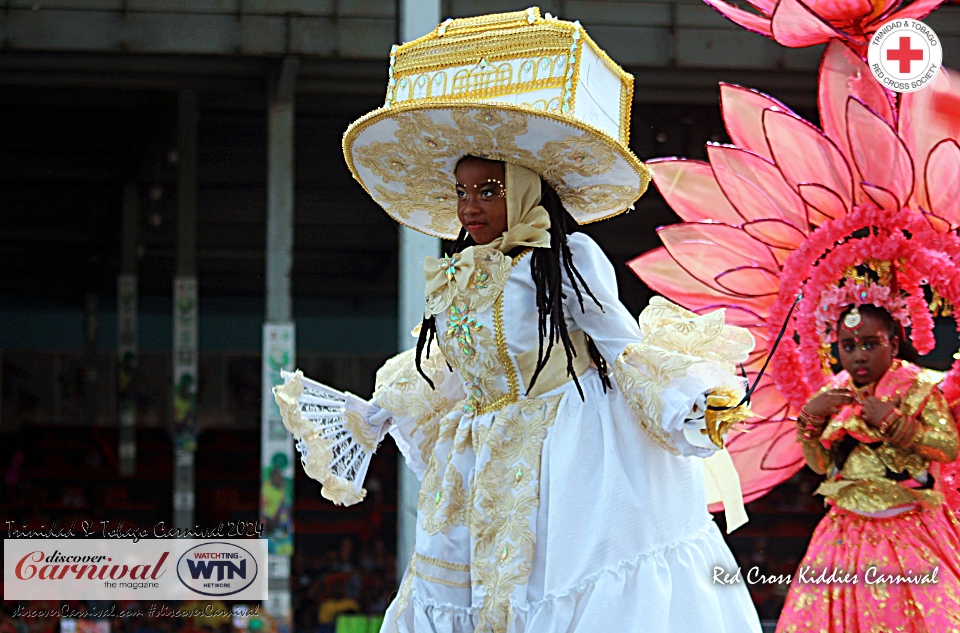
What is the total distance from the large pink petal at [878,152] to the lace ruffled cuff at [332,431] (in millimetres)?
1895

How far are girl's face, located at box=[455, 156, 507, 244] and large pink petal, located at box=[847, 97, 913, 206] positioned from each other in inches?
60.7

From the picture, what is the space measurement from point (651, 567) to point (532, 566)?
0.99 ft

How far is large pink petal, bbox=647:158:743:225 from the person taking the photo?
4625mm

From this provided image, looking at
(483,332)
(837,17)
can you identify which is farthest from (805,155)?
(483,332)

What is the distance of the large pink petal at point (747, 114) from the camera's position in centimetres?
455

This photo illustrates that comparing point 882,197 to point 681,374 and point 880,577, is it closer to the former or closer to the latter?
point 880,577

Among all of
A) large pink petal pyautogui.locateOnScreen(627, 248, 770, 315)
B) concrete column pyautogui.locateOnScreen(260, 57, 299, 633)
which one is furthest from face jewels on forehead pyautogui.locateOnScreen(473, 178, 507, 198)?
concrete column pyautogui.locateOnScreen(260, 57, 299, 633)

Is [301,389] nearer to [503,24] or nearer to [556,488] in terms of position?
[556,488]

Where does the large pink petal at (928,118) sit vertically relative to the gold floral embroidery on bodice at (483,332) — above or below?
above

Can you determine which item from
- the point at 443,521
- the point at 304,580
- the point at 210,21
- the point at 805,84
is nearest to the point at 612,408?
the point at 443,521

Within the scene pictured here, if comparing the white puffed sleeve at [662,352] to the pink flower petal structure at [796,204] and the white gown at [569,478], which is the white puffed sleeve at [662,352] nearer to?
the white gown at [569,478]

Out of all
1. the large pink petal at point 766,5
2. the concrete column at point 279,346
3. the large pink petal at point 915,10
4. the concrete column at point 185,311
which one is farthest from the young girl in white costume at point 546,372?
the concrete column at point 185,311

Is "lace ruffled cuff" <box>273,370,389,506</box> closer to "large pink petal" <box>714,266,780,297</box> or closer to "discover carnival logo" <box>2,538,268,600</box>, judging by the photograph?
"discover carnival logo" <box>2,538,268,600</box>

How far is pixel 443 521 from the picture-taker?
330cm
